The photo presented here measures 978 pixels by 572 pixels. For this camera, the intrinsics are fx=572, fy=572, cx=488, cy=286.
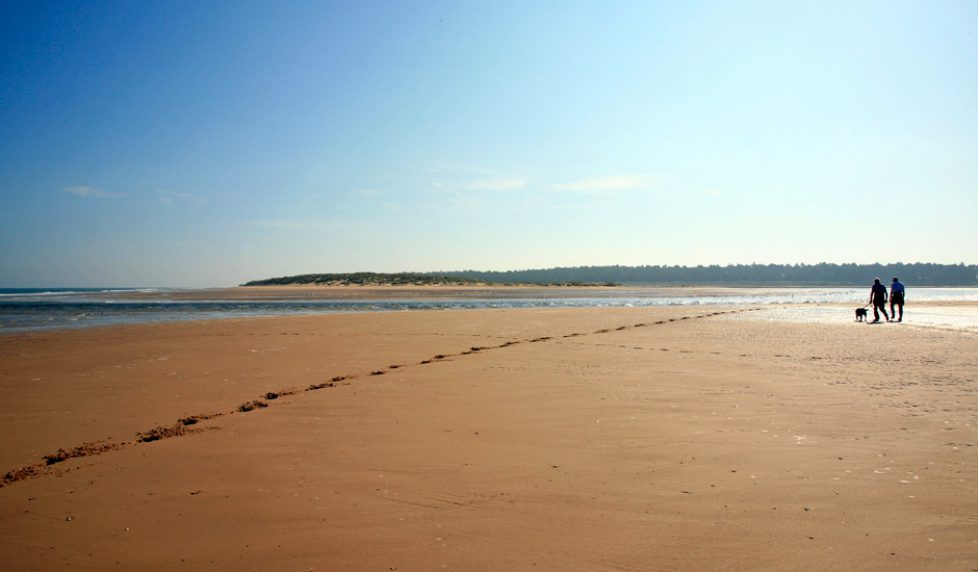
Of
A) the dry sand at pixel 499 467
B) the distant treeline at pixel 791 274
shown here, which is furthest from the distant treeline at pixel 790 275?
the dry sand at pixel 499 467

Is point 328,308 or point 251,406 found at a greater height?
point 328,308

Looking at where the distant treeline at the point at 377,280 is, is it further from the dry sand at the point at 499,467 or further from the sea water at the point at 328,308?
the dry sand at the point at 499,467

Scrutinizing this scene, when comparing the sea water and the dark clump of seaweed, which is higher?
the sea water

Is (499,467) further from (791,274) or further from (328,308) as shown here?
(791,274)

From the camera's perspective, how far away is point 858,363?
32.8 feet

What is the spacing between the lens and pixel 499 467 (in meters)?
4.65

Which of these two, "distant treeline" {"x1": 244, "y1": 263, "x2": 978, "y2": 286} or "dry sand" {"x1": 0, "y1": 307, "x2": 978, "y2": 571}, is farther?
"distant treeline" {"x1": 244, "y1": 263, "x2": 978, "y2": 286}

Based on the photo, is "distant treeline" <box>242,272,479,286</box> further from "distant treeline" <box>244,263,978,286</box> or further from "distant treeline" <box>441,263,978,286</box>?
"distant treeline" <box>441,263,978,286</box>

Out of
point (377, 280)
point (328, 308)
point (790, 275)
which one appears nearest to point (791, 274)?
point (790, 275)

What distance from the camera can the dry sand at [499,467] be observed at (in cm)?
329

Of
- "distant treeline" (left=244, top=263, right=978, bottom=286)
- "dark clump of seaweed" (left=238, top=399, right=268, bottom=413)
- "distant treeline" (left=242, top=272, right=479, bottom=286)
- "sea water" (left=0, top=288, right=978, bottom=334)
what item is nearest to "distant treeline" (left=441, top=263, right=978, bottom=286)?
"distant treeline" (left=244, top=263, right=978, bottom=286)

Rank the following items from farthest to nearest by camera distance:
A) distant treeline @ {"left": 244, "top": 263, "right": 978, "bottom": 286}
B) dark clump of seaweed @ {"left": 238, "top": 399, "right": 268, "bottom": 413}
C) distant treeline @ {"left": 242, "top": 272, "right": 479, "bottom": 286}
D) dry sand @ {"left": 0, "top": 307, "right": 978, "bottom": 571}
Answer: distant treeline @ {"left": 244, "top": 263, "right": 978, "bottom": 286}
distant treeline @ {"left": 242, "top": 272, "right": 479, "bottom": 286}
dark clump of seaweed @ {"left": 238, "top": 399, "right": 268, "bottom": 413}
dry sand @ {"left": 0, "top": 307, "right": 978, "bottom": 571}

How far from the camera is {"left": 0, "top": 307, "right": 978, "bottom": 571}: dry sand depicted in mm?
3291

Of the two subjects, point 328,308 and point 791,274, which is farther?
point 791,274
